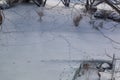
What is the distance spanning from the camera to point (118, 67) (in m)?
3.48

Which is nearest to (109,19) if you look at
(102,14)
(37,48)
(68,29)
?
(102,14)

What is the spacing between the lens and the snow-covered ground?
3232 mm

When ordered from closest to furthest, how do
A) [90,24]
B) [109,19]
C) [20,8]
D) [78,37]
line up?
[78,37], [90,24], [109,19], [20,8]

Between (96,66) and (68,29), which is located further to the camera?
(68,29)

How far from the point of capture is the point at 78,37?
15.5 feet

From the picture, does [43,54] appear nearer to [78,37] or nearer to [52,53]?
[52,53]

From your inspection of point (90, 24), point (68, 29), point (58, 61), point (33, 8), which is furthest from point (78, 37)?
point (33, 8)

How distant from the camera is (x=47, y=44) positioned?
426 cm

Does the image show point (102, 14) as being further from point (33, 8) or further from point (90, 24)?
point (33, 8)

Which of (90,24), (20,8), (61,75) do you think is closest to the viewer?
(61,75)

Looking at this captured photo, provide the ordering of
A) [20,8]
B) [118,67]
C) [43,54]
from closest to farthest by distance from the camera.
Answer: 1. [118,67]
2. [43,54]
3. [20,8]

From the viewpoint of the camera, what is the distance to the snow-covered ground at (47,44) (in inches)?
127

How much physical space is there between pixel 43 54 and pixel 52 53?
0.45 ft

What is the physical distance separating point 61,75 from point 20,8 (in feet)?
12.2
